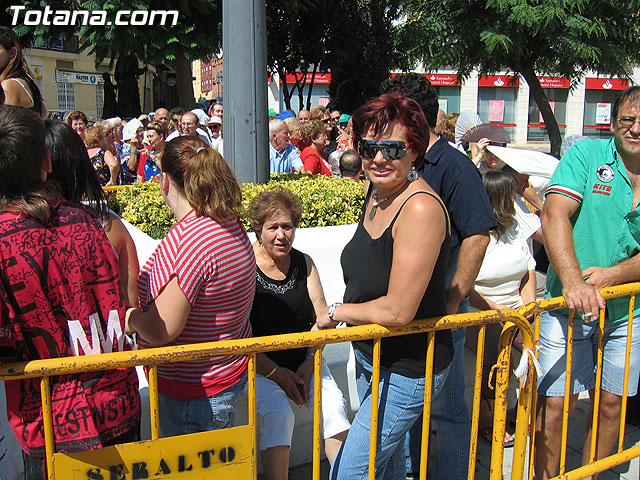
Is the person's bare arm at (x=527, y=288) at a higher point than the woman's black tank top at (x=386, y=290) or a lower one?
lower

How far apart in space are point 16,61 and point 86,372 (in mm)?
2564

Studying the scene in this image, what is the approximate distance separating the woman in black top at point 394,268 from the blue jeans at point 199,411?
1.70 feet

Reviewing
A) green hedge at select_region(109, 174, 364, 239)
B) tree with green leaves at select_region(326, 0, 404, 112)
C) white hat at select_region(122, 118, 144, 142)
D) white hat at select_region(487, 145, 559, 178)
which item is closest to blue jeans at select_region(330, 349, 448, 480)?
green hedge at select_region(109, 174, 364, 239)

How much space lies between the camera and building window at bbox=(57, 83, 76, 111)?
31000 mm

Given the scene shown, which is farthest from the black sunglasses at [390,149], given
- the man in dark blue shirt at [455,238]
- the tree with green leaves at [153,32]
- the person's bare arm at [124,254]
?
the tree with green leaves at [153,32]

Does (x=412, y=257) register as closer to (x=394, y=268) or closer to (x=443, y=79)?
(x=394, y=268)

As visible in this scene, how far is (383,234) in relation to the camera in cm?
222

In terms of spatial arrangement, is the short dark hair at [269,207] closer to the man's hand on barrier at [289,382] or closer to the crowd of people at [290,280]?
the crowd of people at [290,280]

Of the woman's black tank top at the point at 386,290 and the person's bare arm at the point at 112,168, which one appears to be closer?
the woman's black tank top at the point at 386,290

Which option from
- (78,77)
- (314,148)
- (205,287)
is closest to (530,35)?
(314,148)

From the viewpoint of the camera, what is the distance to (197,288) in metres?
2.25

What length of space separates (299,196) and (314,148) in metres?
2.78

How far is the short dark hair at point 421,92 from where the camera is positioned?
112 inches

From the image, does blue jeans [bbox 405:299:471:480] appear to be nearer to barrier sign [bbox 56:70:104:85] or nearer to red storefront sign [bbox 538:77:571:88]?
barrier sign [bbox 56:70:104:85]
